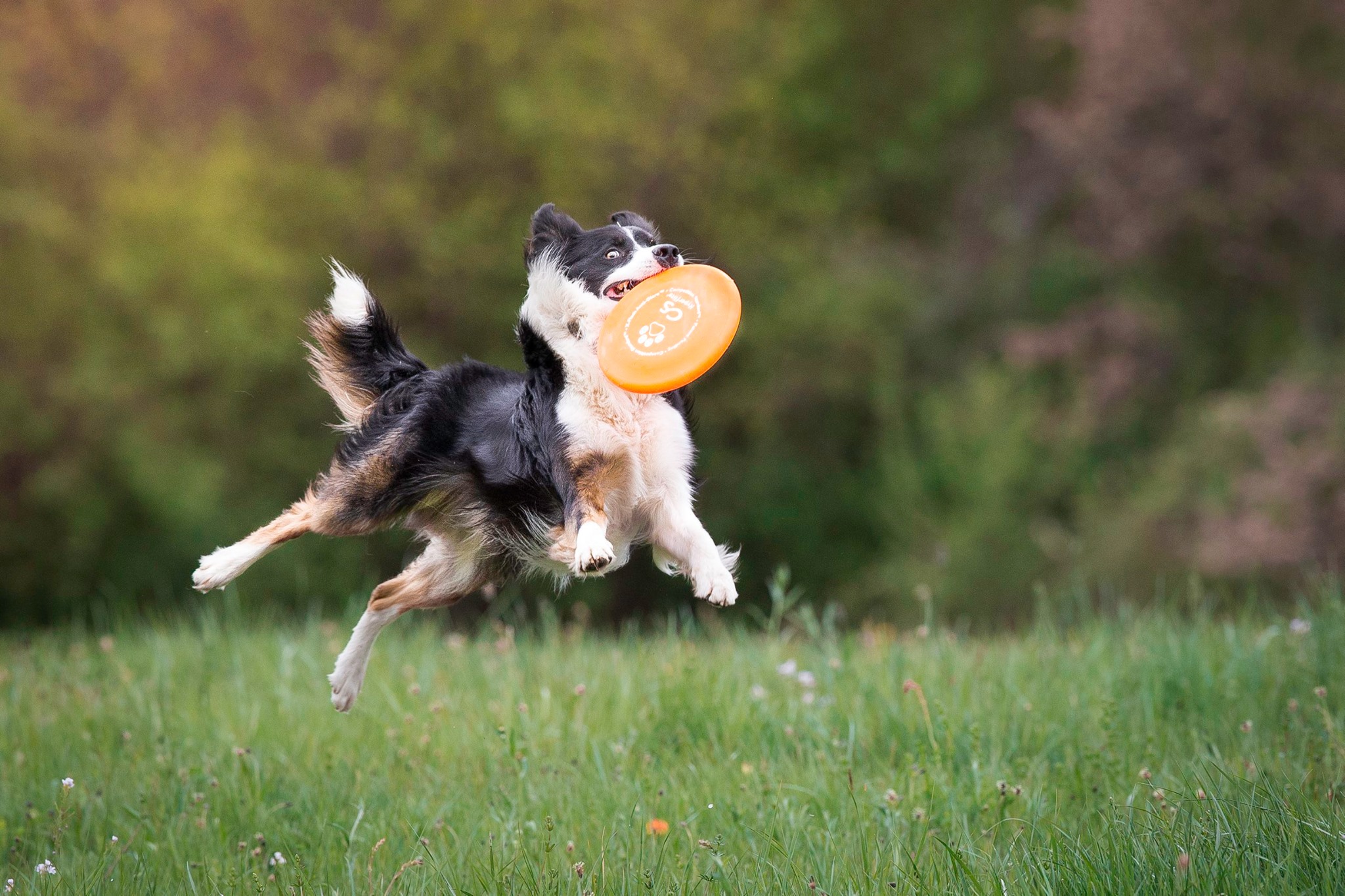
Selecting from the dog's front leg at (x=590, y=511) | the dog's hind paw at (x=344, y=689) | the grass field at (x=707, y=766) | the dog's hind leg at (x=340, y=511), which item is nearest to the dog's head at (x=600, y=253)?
the dog's front leg at (x=590, y=511)

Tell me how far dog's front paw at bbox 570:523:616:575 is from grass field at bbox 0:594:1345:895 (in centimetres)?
71

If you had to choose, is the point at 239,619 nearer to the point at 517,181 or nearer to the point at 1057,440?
the point at 517,181

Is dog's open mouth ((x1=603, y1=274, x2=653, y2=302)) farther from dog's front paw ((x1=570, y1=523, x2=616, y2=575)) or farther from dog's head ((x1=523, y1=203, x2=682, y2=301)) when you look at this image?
dog's front paw ((x1=570, y1=523, x2=616, y2=575))

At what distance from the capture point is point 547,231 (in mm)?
3877

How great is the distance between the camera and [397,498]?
3852 millimetres

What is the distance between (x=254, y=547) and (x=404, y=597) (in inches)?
19.0

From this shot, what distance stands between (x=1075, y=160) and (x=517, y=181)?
5.96 metres

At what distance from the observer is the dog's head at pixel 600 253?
372 centimetres

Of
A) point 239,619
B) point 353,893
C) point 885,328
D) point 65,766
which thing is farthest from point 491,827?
point 885,328

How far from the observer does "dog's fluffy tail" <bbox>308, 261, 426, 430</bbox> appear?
4113 mm

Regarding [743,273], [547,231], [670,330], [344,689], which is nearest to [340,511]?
[344,689]

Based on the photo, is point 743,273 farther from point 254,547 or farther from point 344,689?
point 254,547

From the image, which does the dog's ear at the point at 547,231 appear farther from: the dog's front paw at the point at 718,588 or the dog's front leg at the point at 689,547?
the dog's front paw at the point at 718,588

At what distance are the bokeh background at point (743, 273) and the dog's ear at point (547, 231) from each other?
7119 mm
